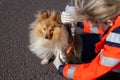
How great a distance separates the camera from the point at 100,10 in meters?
2.45

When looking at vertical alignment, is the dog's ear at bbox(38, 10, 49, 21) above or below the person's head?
below

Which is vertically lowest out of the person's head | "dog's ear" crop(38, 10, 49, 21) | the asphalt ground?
the asphalt ground

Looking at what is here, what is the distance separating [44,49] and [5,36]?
895 millimetres

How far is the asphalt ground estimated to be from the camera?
11.9 ft

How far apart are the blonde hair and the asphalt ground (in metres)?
0.94

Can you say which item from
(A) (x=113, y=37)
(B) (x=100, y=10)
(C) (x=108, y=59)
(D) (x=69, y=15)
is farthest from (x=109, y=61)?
(D) (x=69, y=15)

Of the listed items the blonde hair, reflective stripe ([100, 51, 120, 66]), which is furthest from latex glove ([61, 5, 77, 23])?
reflective stripe ([100, 51, 120, 66])

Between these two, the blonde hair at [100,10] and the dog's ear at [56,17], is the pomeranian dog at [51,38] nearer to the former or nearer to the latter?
the dog's ear at [56,17]

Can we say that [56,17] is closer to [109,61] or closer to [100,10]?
[100,10]

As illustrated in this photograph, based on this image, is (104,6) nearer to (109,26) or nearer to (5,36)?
(109,26)

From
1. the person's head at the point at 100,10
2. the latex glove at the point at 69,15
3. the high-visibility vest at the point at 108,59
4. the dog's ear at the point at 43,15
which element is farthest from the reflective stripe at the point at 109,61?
the dog's ear at the point at 43,15

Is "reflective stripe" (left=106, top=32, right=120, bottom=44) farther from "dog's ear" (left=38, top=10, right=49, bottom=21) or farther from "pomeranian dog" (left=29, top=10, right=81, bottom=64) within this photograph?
"dog's ear" (left=38, top=10, right=49, bottom=21)

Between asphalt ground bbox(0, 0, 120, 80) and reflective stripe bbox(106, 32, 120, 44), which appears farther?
asphalt ground bbox(0, 0, 120, 80)

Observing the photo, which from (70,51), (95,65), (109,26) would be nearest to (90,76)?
(95,65)
